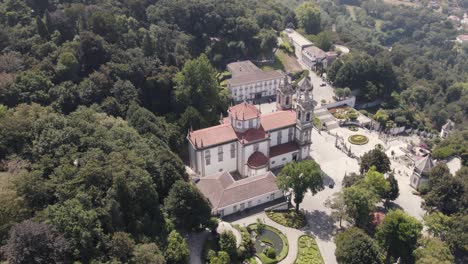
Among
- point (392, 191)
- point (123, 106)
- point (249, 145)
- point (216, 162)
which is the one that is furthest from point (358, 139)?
point (123, 106)

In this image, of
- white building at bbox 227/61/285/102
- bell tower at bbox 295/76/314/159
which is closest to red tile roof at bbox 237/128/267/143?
bell tower at bbox 295/76/314/159

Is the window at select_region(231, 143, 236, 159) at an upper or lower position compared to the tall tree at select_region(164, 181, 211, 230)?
lower

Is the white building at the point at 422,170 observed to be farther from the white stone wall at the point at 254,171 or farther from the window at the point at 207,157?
the window at the point at 207,157

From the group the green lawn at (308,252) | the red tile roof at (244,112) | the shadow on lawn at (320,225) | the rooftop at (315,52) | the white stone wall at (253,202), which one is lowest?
the shadow on lawn at (320,225)

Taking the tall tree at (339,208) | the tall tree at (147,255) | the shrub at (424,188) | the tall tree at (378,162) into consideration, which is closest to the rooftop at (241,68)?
the tall tree at (378,162)

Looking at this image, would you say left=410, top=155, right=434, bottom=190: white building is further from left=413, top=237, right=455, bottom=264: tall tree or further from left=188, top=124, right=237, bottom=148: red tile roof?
left=188, top=124, right=237, bottom=148: red tile roof

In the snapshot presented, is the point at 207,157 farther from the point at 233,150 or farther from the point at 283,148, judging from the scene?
the point at 283,148
